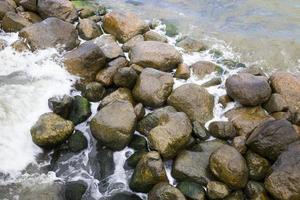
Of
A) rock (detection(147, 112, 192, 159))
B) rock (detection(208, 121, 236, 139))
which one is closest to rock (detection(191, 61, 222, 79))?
rock (detection(208, 121, 236, 139))

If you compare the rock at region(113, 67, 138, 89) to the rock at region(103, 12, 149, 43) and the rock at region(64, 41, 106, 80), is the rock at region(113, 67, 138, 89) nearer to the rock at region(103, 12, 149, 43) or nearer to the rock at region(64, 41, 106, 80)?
the rock at region(64, 41, 106, 80)

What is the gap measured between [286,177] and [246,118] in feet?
4.51

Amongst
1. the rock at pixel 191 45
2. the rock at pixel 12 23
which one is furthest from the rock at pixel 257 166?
the rock at pixel 12 23

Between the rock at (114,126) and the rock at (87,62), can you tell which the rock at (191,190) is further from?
the rock at (87,62)

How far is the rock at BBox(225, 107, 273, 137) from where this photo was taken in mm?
6375

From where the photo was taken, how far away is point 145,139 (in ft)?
20.8

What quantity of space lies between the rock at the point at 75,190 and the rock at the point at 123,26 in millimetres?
3633

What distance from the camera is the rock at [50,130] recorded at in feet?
20.2

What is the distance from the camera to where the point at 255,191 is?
5559mm

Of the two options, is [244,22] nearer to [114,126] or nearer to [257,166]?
[257,166]

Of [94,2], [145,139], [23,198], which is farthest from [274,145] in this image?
[94,2]

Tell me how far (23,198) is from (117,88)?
253cm

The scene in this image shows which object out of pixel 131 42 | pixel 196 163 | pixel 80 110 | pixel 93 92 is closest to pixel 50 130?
pixel 80 110

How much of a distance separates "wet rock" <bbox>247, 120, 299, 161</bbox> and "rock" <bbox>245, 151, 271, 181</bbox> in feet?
0.28
